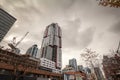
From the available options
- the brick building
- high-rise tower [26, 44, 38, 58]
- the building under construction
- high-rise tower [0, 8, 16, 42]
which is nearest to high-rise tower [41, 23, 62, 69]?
high-rise tower [26, 44, 38, 58]

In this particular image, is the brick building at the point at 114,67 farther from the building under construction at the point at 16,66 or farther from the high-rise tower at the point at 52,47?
the high-rise tower at the point at 52,47

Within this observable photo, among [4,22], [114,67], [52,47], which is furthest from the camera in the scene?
[52,47]

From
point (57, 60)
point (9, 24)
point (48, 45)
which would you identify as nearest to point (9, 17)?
point (9, 24)

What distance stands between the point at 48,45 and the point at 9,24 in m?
63.5

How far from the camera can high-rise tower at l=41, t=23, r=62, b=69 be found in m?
137

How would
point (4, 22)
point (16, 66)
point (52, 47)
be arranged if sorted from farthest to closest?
point (52, 47) < point (4, 22) < point (16, 66)

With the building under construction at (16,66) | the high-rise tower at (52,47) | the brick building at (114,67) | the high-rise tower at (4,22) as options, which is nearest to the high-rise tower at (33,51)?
the high-rise tower at (52,47)

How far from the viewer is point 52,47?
149m

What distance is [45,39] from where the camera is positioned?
166 m

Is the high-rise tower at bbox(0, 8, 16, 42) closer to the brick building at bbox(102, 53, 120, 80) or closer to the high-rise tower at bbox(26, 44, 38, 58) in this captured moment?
the high-rise tower at bbox(26, 44, 38, 58)

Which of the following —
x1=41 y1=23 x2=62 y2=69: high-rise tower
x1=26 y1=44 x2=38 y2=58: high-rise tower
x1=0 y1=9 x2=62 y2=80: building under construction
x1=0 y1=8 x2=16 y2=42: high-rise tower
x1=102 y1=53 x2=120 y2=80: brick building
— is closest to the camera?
x1=102 y1=53 x2=120 y2=80: brick building

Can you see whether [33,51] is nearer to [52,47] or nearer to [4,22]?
[52,47]

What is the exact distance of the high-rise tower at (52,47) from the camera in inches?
5400

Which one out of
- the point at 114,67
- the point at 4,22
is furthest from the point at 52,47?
the point at 114,67
